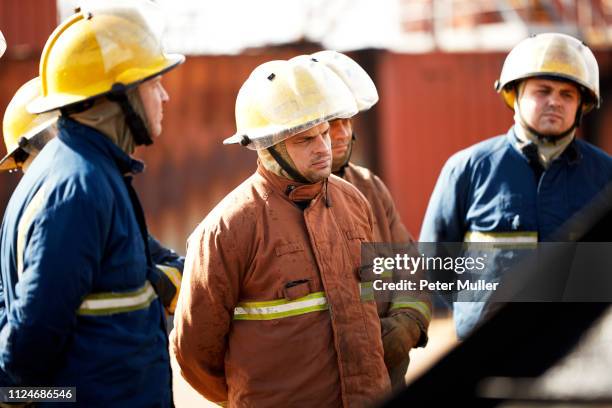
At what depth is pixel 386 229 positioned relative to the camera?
3.92 m

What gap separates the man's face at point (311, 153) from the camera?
10.5 ft

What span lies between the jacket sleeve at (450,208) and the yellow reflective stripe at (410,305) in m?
0.71

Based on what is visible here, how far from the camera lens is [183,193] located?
34.9 feet

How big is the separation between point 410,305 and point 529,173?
3.33 ft

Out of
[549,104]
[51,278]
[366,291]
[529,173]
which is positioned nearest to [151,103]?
[51,278]

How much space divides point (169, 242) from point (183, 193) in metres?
0.61

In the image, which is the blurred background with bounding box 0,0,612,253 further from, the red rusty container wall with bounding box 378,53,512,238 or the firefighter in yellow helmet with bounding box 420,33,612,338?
the firefighter in yellow helmet with bounding box 420,33,612,338

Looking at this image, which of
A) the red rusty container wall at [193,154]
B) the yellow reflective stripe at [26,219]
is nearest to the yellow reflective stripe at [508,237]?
the yellow reflective stripe at [26,219]

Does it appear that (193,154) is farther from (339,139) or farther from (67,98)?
(67,98)

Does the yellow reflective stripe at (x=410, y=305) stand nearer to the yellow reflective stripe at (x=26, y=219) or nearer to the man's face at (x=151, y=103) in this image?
the man's face at (x=151, y=103)

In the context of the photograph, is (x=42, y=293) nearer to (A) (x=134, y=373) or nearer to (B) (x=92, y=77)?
(A) (x=134, y=373)

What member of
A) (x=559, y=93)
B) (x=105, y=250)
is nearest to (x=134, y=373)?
(x=105, y=250)

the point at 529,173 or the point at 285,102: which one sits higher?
the point at 285,102

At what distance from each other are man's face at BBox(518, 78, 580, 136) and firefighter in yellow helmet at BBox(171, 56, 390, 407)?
61.3 inches
